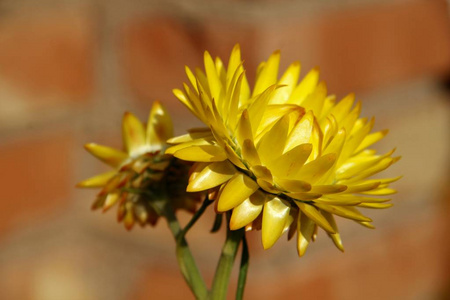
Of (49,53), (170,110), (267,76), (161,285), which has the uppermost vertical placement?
(49,53)

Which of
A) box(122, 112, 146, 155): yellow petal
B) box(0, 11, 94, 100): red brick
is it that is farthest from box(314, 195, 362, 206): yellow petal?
box(0, 11, 94, 100): red brick

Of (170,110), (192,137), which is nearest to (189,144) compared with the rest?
(192,137)

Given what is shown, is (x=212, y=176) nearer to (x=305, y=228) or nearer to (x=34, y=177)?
(x=305, y=228)

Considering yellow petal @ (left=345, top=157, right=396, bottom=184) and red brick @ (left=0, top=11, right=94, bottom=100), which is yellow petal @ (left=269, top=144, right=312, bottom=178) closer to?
yellow petal @ (left=345, top=157, right=396, bottom=184)

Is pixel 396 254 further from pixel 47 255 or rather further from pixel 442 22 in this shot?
pixel 47 255

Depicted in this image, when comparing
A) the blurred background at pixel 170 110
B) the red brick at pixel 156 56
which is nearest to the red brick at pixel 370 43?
the blurred background at pixel 170 110

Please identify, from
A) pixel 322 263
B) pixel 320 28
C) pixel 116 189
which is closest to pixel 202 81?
pixel 116 189
